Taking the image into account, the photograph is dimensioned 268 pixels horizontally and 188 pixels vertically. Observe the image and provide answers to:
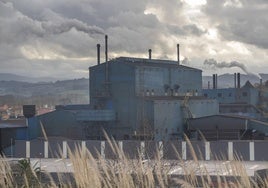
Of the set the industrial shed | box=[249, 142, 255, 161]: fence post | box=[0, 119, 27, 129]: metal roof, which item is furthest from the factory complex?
box=[249, 142, 255, 161]: fence post

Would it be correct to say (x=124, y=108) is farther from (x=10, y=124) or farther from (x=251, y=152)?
(x=251, y=152)

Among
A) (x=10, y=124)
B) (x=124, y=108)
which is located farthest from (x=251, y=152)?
(x=10, y=124)

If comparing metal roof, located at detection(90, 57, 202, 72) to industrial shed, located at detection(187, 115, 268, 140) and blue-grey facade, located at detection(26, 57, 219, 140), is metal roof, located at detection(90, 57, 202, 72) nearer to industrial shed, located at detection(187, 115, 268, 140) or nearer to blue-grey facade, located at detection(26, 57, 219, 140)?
blue-grey facade, located at detection(26, 57, 219, 140)

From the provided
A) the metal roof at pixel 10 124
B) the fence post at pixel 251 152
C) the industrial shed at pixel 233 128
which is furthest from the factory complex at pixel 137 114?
the fence post at pixel 251 152

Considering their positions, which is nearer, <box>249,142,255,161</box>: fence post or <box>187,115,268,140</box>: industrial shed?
<box>249,142,255,161</box>: fence post

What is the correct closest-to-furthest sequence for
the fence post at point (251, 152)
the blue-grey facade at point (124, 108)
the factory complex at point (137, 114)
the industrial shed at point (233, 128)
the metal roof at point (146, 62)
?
the fence post at point (251, 152)
the industrial shed at point (233, 128)
the factory complex at point (137, 114)
the blue-grey facade at point (124, 108)
the metal roof at point (146, 62)

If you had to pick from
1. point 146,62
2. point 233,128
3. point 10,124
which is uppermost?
point 146,62

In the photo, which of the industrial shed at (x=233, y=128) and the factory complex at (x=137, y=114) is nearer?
the industrial shed at (x=233, y=128)

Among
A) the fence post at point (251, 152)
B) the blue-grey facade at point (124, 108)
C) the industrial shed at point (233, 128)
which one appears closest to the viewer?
the fence post at point (251, 152)

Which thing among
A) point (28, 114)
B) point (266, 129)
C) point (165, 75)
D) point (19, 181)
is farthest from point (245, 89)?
point (19, 181)

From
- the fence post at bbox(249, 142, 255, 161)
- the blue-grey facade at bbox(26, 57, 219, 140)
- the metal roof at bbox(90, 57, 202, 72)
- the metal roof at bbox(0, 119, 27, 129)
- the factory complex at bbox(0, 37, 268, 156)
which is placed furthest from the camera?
the metal roof at bbox(90, 57, 202, 72)

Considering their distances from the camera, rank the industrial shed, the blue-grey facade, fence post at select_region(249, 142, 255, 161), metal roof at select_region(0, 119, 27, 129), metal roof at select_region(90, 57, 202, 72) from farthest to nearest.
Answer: metal roof at select_region(90, 57, 202, 72) → the blue-grey facade → the industrial shed → metal roof at select_region(0, 119, 27, 129) → fence post at select_region(249, 142, 255, 161)

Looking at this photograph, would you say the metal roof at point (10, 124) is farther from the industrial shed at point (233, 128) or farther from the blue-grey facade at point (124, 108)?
the industrial shed at point (233, 128)

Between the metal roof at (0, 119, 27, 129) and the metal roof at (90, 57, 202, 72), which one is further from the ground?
the metal roof at (90, 57, 202, 72)
